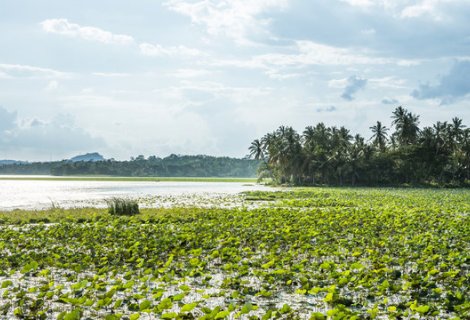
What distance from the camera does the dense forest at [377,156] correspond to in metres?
70.8

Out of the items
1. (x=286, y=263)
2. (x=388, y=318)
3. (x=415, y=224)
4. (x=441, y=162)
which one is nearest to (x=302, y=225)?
(x=415, y=224)

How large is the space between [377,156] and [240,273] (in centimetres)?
7063

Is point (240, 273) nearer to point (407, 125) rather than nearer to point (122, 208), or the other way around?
point (122, 208)

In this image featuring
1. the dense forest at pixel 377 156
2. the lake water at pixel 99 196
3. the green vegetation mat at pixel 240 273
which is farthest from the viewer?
the dense forest at pixel 377 156

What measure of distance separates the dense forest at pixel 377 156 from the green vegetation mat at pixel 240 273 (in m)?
58.1

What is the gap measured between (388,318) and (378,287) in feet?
4.01

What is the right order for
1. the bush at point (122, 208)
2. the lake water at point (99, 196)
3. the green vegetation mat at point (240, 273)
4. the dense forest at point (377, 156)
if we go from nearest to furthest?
the green vegetation mat at point (240, 273) < the bush at point (122, 208) < the lake water at point (99, 196) < the dense forest at point (377, 156)

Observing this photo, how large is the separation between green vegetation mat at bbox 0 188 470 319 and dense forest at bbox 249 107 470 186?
191ft

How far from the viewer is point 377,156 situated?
75562 mm

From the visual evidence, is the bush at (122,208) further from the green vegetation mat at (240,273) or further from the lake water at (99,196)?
the green vegetation mat at (240,273)

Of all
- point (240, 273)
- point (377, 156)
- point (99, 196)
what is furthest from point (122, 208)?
point (377, 156)

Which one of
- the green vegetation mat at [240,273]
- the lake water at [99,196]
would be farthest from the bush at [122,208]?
the green vegetation mat at [240,273]

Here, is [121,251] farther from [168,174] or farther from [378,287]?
[168,174]

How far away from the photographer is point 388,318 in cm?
668
